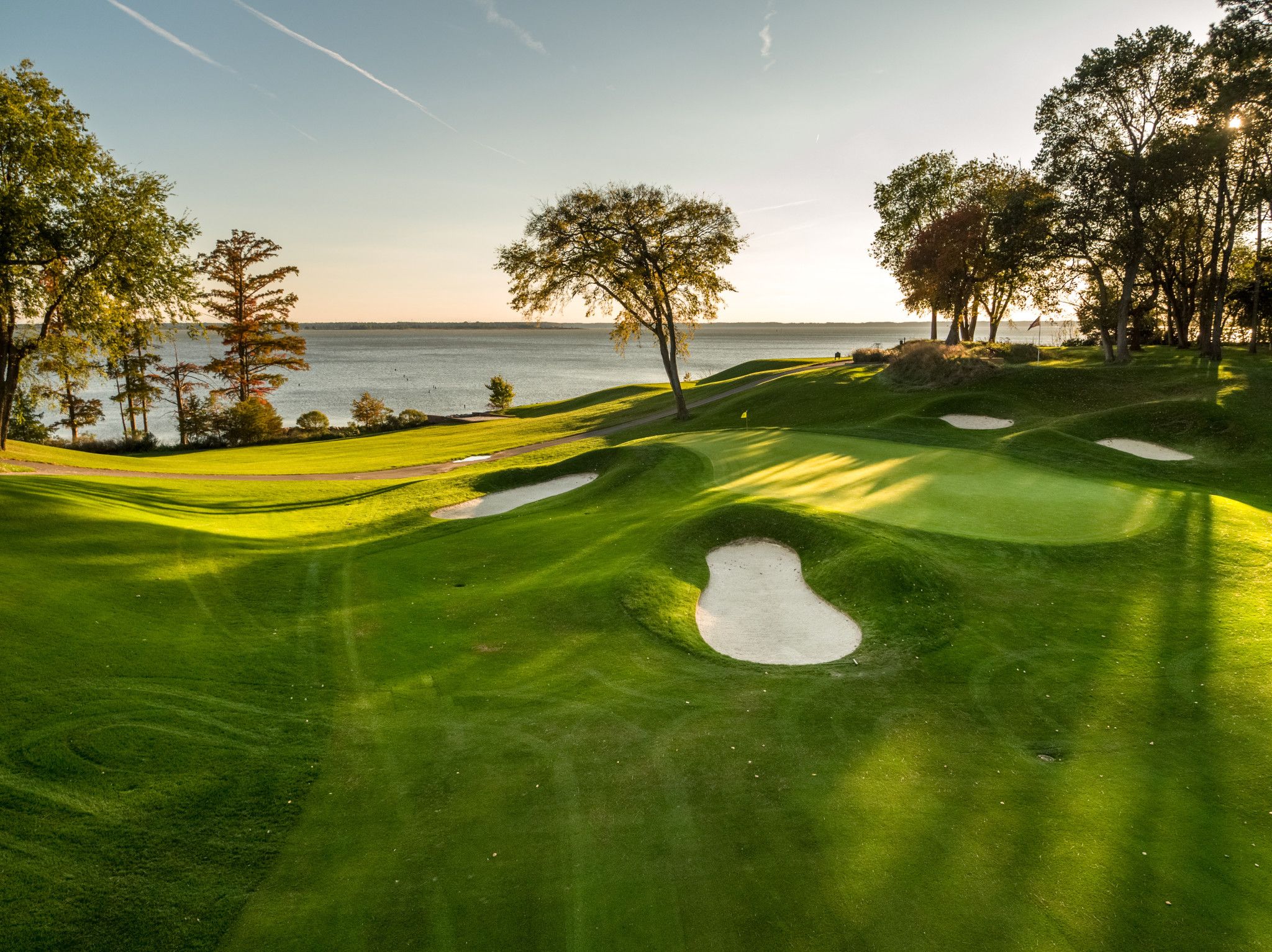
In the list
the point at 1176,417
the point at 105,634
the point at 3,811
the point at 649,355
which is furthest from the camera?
the point at 649,355

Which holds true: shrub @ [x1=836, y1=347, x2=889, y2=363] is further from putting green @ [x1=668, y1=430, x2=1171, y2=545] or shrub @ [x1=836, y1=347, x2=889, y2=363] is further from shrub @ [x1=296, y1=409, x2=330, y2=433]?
shrub @ [x1=296, y1=409, x2=330, y2=433]

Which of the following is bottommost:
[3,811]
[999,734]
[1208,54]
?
[999,734]

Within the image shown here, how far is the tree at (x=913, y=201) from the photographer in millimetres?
45438

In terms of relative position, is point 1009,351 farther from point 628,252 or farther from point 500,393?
point 500,393

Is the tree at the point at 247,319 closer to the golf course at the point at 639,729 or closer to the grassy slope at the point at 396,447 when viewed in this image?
the grassy slope at the point at 396,447

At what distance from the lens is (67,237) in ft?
81.7

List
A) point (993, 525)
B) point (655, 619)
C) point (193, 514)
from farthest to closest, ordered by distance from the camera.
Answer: point (193, 514)
point (993, 525)
point (655, 619)

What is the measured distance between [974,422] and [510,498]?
66.7ft

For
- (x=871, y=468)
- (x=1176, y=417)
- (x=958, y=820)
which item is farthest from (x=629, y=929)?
(x=1176, y=417)

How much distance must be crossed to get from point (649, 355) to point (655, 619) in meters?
183

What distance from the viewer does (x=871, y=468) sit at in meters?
19.8

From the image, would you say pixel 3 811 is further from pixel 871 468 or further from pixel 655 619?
pixel 871 468

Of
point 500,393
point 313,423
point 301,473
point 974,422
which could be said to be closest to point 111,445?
point 313,423

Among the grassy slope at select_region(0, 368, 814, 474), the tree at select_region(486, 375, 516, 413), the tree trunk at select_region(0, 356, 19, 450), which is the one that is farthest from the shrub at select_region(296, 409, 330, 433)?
the tree trunk at select_region(0, 356, 19, 450)
